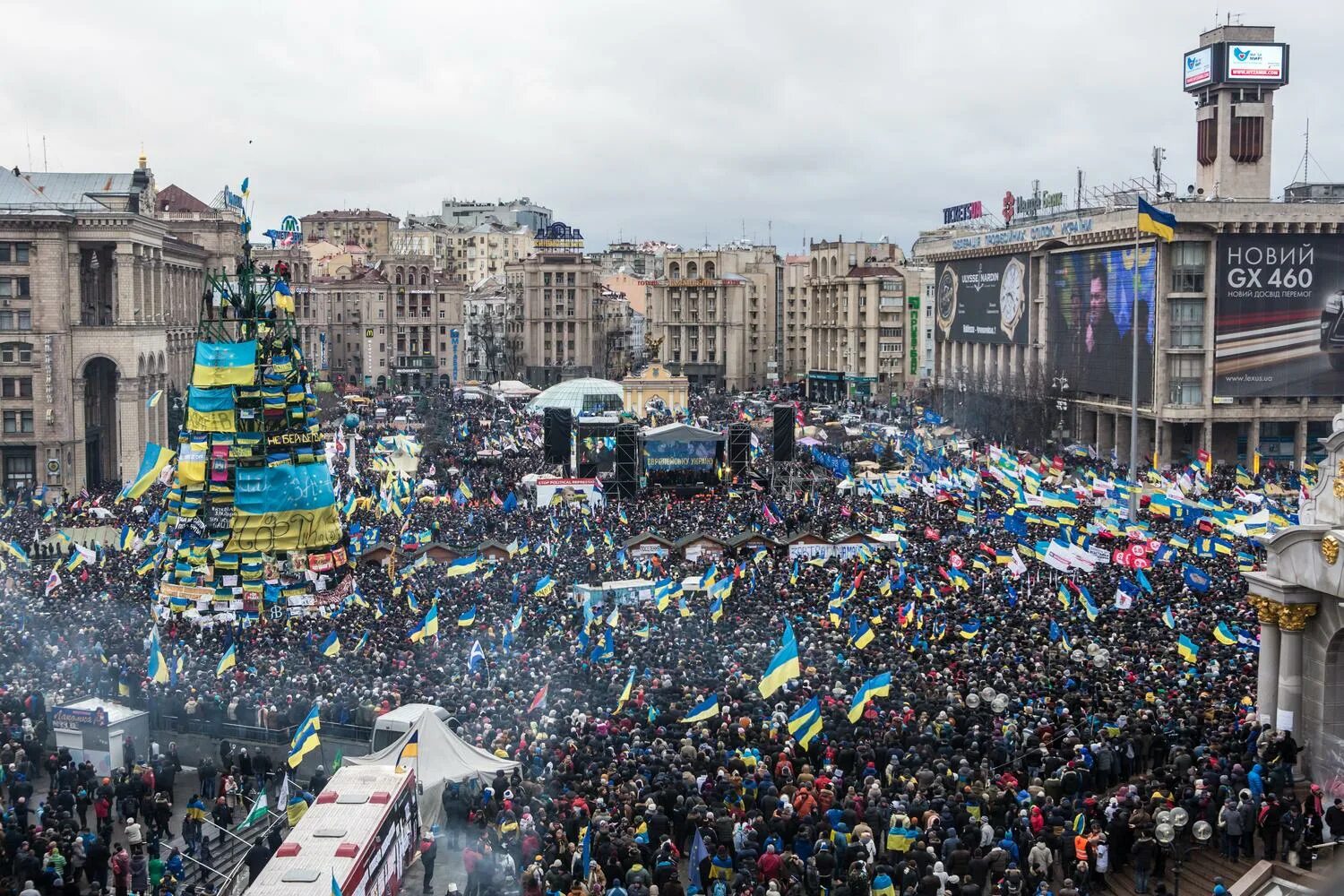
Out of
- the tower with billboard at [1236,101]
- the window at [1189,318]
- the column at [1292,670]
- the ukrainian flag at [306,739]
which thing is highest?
the tower with billboard at [1236,101]

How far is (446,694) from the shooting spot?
25594 millimetres

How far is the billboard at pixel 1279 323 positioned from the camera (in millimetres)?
69625

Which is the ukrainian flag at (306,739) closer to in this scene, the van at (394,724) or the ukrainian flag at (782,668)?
the van at (394,724)

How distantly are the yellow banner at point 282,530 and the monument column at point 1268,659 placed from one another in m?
24.2

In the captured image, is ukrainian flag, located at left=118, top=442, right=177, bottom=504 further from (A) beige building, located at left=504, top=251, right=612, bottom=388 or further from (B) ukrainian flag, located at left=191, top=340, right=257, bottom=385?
(A) beige building, located at left=504, top=251, right=612, bottom=388

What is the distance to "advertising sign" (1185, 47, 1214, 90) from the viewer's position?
251 feet

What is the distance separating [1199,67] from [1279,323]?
54.3 feet

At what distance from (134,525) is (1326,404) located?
179 feet

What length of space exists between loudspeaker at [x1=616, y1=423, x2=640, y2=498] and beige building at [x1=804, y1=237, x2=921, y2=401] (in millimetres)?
65637

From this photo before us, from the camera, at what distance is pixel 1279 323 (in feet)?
229

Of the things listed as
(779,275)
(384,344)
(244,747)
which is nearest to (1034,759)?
(244,747)

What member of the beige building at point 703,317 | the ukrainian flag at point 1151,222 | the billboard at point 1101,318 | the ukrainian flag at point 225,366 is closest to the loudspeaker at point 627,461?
the ukrainian flag at point 1151,222

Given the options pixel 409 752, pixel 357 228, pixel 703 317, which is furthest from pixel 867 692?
pixel 357 228

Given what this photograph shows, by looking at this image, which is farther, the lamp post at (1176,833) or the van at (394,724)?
the van at (394,724)
